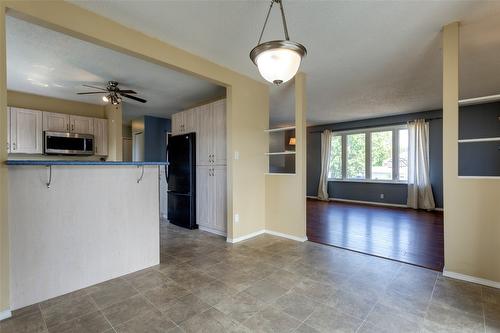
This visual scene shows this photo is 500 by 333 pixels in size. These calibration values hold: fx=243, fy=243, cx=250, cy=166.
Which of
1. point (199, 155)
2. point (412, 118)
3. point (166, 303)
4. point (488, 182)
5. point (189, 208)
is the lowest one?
point (166, 303)

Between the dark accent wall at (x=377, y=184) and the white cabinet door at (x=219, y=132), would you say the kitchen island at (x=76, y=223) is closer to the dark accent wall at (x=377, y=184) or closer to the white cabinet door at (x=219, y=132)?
the white cabinet door at (x=219, y=132)

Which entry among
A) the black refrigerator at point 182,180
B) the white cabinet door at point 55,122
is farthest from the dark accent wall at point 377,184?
the white cabinet door at point 55,122

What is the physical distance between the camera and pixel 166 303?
2.00 meters

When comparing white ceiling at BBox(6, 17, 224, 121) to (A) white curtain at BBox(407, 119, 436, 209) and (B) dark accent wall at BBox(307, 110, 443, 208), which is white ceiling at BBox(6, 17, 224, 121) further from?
(A) white curtain at BBox(407, 119, 436, 209)

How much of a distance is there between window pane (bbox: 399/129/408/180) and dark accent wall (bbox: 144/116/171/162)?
628 cm

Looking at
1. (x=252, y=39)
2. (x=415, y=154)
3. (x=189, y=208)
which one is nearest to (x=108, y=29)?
(x=252, y=39)

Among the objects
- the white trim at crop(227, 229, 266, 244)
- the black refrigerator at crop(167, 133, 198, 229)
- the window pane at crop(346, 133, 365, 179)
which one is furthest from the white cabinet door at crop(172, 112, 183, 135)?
the window pane at crop(346, 133, 365, 179)

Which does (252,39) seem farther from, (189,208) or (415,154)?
(415,154)

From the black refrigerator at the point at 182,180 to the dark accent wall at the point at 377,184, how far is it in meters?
5.06

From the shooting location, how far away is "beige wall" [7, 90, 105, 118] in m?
4.34

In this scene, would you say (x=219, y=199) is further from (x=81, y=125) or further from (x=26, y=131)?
(x=26, y=131)

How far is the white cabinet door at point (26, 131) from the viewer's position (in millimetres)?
4238

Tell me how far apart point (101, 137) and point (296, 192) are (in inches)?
171

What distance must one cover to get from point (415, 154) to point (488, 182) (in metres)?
4.37
